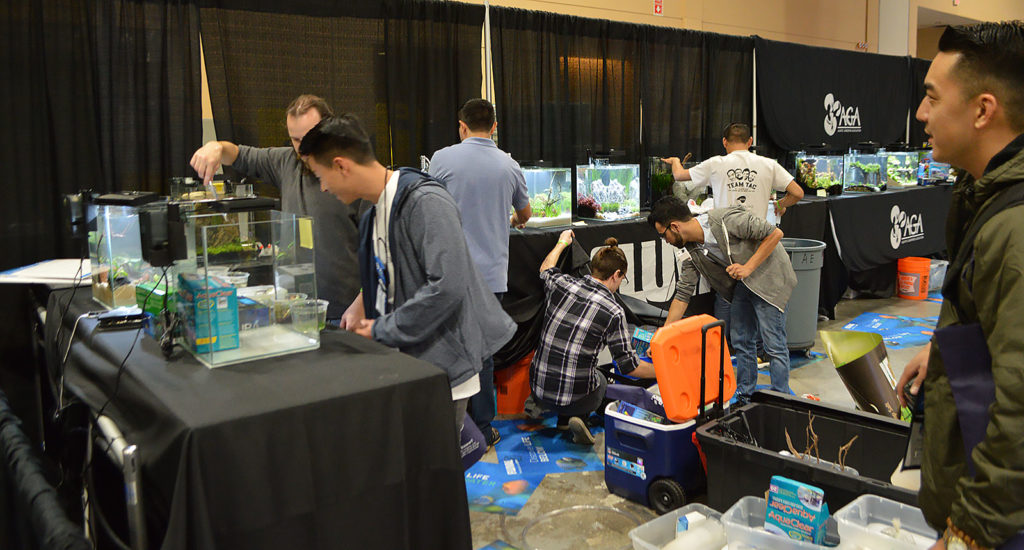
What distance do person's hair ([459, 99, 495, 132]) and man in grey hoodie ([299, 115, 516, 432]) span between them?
178cm

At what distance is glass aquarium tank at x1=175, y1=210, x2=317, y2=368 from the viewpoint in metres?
1.88

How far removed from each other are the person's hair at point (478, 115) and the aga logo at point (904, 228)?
5.19 meters

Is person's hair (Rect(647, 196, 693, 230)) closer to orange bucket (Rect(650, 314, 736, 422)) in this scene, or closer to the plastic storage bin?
orange bucket (Rect(650, 314, 736, 422))

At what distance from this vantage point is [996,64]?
1293 millimetres

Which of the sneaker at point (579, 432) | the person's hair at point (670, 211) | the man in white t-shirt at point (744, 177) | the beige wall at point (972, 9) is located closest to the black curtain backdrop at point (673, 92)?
the man in white t-shirt at point (744, 177)

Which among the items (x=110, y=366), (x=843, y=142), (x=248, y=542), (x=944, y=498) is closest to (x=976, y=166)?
(x=944, y=498)

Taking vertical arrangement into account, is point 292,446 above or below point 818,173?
below

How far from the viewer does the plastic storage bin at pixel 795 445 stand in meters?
2.78

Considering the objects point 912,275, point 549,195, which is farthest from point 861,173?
point 549,195

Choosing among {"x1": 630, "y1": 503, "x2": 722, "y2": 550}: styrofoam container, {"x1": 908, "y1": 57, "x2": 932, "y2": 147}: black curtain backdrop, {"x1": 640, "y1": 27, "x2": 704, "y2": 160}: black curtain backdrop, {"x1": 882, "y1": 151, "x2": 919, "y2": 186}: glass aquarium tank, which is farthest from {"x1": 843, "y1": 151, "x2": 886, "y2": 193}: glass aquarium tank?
{"x1": 630, "y1": 503, "x2": 722, "y2": 550}: styrofoam container

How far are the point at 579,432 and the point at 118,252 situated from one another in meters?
2.37

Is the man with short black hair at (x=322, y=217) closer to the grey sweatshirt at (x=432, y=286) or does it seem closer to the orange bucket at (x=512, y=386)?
the grey sweatshirt at (x=432, y=286)

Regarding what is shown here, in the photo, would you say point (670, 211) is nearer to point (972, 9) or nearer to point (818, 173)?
point (818, 173)

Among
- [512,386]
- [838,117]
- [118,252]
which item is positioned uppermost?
[838,117]
